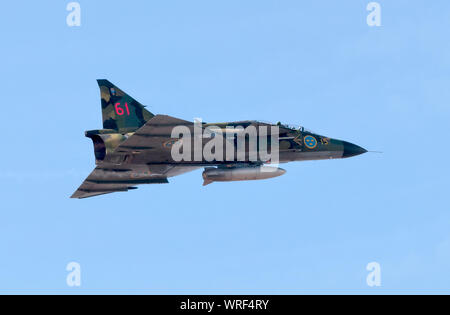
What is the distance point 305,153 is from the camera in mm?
55438

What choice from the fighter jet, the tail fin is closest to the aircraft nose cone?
the fighter jet

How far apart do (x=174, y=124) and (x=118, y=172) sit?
21.8 feet

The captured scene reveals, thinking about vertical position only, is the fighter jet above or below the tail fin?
below

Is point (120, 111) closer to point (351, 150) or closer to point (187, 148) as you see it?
point (187, 148)

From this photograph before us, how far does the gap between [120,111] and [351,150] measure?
567 inches

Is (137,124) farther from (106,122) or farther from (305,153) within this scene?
(305,153)

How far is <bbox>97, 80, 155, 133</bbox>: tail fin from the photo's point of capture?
54.2m

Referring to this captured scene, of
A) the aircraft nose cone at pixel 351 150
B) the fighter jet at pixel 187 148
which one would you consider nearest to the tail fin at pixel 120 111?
the fighter jet at pixel 187 148

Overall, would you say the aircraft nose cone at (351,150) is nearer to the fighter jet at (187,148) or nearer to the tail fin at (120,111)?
the fighter jet at (187,148)

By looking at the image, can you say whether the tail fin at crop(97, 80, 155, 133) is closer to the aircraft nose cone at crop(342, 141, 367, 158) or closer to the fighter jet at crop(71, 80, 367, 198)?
the fighter jet at crop(71, 80, 367, 198)

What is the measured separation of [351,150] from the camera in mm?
56156

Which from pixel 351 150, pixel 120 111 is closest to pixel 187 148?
pixel 120 111

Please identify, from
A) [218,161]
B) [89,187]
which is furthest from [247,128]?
[89,187]

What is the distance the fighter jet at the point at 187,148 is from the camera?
51.5 m
